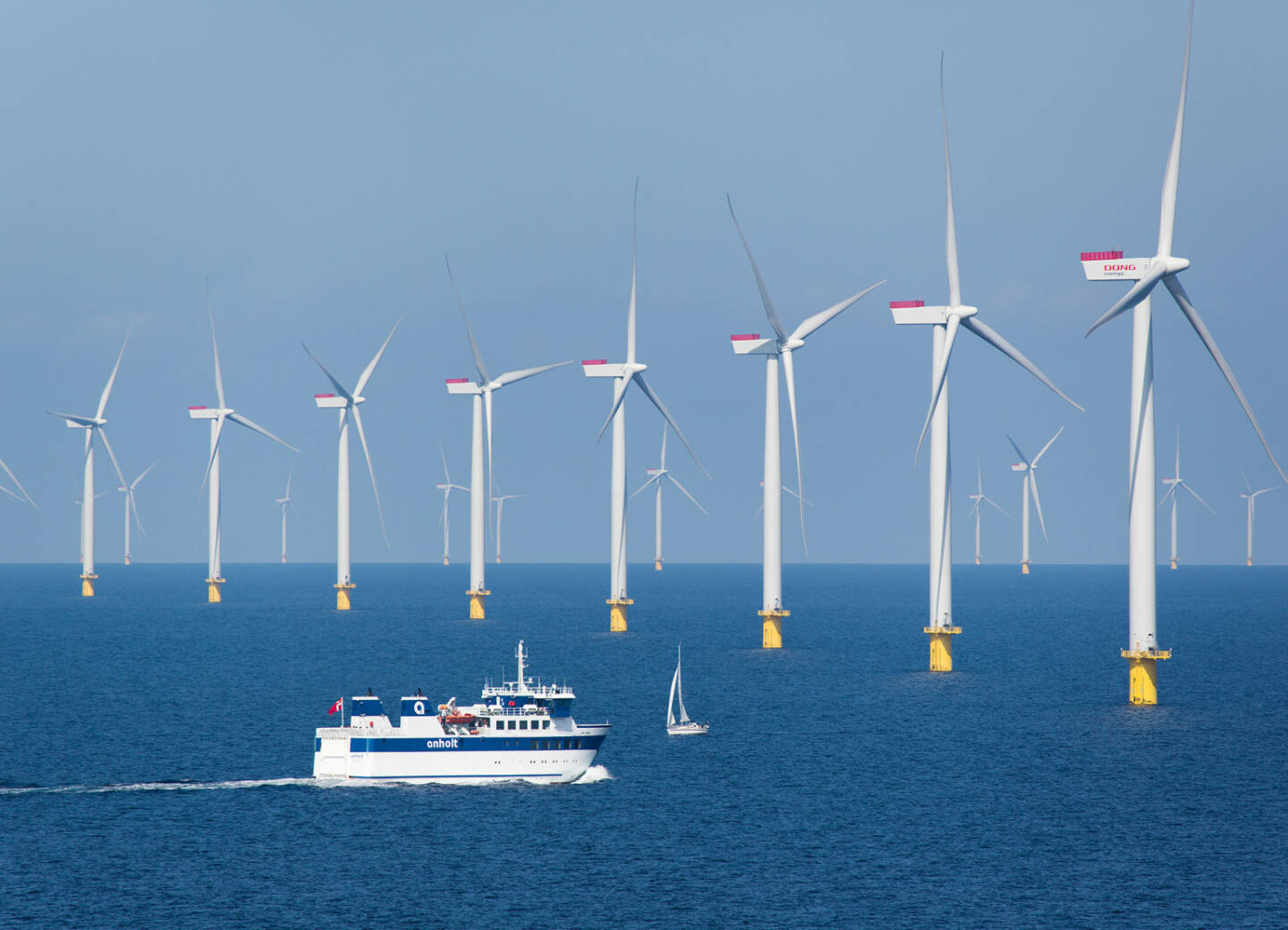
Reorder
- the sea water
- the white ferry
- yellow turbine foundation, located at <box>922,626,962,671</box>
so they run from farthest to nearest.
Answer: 1. yellow turbine foundation, located at <box>922,626,962,671</box>
2. the white ferry
3. the sea water

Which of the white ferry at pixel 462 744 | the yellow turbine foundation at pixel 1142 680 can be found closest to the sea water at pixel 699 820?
the yellow turbine foundation at pixel 1142 680

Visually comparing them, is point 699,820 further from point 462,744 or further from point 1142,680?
point 1142,680

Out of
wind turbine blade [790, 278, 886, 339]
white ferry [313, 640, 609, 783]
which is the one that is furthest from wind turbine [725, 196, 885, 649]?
white ferry [313, 640, 609, 783]

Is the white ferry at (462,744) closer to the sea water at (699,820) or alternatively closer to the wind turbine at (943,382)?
the sea water at (699,820)

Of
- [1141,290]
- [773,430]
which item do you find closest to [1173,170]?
[1141,290]

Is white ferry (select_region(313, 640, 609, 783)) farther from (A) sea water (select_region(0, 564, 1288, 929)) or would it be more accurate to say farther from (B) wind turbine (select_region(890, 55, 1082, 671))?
(B) wind turbine (select_region(890, 55, 1082, 671))

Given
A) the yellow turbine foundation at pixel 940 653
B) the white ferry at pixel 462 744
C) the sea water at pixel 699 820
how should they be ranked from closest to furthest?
the sea water at pixel 699 820, the white ferry at pixel 462 744, the yellow turbine foundation at pixel 940 653

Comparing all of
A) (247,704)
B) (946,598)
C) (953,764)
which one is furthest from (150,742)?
(946,598)

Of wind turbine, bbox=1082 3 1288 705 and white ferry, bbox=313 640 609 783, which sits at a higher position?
wind turbine, bbox=1082 3 1288 705

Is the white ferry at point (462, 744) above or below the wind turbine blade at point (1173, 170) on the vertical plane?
below
